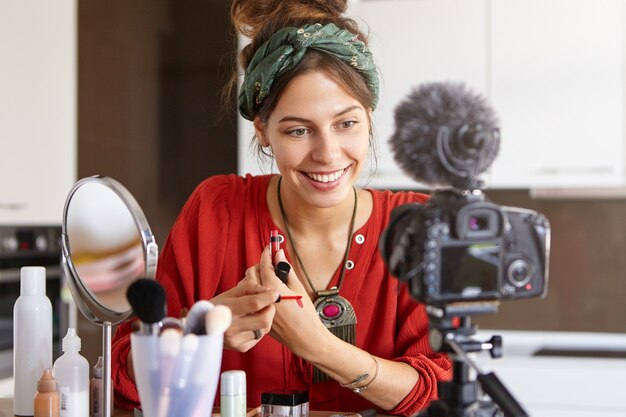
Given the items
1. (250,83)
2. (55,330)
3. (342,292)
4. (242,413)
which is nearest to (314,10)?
(250,83)

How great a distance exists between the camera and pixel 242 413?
1.14m

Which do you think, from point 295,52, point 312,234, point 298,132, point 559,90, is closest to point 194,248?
point 312,234

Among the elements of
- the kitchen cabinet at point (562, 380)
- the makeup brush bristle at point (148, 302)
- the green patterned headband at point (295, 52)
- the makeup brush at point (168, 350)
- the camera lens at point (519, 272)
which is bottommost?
the kitchen cabinet at point (562, 380)

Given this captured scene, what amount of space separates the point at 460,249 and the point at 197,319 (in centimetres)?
31

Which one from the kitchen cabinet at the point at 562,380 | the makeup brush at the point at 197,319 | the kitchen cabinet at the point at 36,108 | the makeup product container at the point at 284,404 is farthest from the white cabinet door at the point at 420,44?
the makeup brush at the point at 197,319

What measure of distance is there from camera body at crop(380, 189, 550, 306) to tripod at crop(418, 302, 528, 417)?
2cm

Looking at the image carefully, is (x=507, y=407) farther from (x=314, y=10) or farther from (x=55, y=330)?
(x=55, y=330)

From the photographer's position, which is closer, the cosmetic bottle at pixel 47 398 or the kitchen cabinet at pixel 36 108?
the cosmetic bottle at pixel 47 398

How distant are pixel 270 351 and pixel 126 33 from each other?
6.03ft

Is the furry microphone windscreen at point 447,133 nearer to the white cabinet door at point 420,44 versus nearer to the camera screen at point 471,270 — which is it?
the camera screen at point 471,270

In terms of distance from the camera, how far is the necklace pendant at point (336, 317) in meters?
1.56

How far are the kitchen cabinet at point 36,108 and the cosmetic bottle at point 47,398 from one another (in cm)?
→ 143

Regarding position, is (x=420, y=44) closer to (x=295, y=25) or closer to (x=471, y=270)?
(x=295, y=25)

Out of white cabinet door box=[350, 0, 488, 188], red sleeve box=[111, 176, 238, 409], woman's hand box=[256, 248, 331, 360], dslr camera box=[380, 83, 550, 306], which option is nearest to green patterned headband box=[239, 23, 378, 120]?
red sleeve box=[111, 176, 238, 409]
